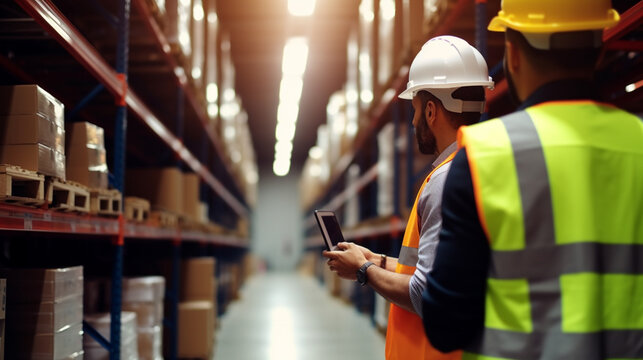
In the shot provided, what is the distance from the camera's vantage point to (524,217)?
1.28 metres

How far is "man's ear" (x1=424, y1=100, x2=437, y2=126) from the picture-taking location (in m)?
2.21

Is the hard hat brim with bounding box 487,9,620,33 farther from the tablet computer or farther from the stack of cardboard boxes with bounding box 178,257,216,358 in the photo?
the stack of cardboard boxes with bounding box 178,257,216,358

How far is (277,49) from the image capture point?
1380 centimetres

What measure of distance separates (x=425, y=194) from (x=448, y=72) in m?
0.59

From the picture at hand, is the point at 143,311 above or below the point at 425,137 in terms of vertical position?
below

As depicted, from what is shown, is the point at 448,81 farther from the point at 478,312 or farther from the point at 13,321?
the point at 13,321

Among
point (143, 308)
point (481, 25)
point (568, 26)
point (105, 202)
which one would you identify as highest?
point (481, 25)

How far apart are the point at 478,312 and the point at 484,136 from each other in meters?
0.41

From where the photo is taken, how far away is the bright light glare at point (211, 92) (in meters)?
7.82

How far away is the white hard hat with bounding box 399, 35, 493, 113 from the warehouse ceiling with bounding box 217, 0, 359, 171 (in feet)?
26.6

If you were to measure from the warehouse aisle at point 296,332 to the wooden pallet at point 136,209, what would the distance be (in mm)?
2665

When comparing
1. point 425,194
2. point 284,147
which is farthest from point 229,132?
point 284,147

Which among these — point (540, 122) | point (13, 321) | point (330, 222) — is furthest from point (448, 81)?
point (13, 321)

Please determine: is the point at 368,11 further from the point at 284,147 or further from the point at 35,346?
the point at 284,147
